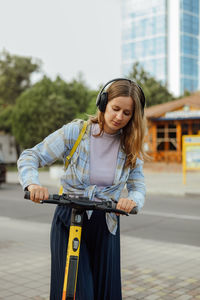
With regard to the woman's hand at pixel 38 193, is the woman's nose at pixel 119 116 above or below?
above

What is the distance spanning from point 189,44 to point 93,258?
103 meters

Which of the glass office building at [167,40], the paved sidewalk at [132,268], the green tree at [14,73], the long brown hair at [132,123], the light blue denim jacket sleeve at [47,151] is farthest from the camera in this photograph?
the glass office building at [167,40]

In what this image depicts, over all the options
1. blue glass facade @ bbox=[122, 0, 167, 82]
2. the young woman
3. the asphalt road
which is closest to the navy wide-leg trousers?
the young woman

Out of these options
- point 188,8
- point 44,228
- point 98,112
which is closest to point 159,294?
point 98,112

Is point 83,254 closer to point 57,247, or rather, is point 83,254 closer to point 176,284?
point 57,247

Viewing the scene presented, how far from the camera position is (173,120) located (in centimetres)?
→ 2998

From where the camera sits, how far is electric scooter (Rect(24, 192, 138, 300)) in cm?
211

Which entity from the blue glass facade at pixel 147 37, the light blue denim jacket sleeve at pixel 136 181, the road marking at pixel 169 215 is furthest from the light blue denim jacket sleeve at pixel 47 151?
the blue glass facade at pixel 147 37

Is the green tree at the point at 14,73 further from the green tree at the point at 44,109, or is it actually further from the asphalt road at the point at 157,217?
the asphalt road at the point at 157,217

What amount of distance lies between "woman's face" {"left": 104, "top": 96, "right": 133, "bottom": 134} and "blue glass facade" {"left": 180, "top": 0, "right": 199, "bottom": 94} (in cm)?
9944

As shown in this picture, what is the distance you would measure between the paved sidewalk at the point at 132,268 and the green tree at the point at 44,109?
26.6 m

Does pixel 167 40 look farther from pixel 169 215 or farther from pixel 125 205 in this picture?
pixel 125 205

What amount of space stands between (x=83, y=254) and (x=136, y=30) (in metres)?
107

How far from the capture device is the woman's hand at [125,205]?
7.04 ft
